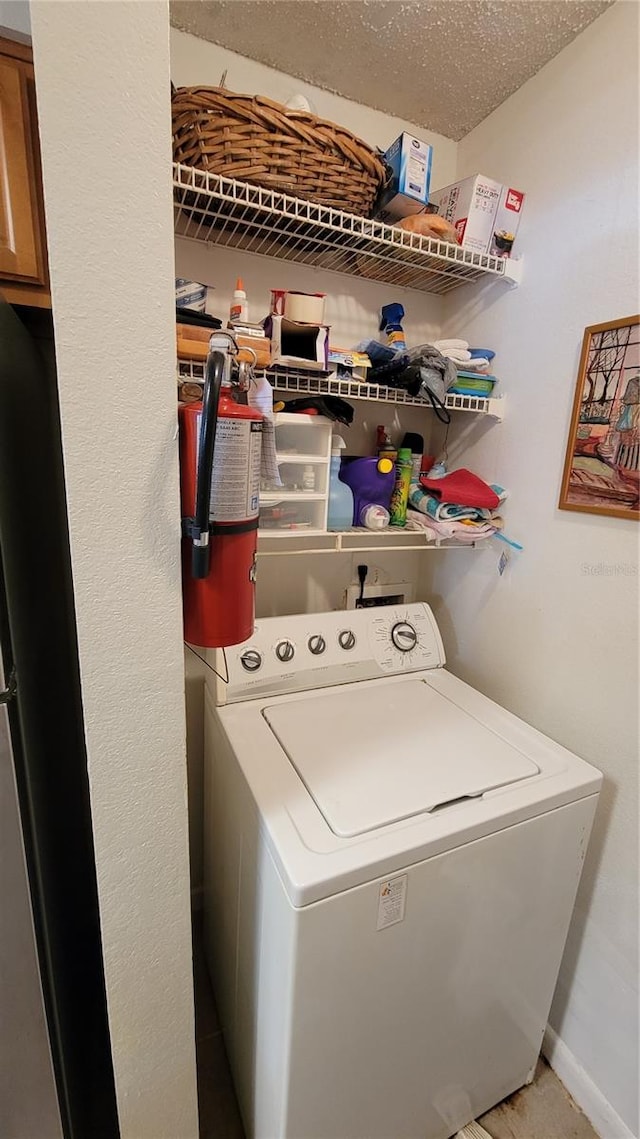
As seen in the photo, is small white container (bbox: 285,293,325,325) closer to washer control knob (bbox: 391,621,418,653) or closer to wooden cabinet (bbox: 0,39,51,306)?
wooden cabinet (bbox: 0,39,51,306)

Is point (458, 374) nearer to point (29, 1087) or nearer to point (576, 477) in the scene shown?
point (576, 477)

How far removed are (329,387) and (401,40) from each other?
0.86m

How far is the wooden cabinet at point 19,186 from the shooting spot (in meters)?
0.78

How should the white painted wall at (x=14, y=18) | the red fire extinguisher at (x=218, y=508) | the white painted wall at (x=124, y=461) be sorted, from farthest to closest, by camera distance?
the white painted wall at (x=14, y=18) < the red fire extinguisher at (x=218, y=508) < the white painted wall at (x=124, y=461)

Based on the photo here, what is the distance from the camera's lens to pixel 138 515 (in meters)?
0.65

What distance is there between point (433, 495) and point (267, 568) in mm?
→ 567

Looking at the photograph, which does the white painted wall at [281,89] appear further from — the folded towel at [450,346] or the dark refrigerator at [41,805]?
the dark refrigerator at [41,805]

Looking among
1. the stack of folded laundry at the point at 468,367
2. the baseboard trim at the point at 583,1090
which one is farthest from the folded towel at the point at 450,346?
the baseboard trim at the point at 583,1090

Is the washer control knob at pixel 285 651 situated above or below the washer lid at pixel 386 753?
above

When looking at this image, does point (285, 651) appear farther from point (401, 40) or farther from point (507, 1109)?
point (401, 40)

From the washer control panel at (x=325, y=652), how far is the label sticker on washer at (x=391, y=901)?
1.82 ft

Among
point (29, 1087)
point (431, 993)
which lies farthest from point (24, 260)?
point (431, 993)

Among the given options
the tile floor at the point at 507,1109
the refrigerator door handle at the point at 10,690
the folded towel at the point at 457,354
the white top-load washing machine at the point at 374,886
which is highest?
the folded towel at the point at 457,354

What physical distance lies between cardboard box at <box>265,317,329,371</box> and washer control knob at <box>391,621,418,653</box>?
77 centimetres
